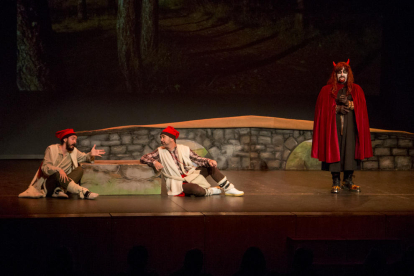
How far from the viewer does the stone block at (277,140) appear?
8.16 metres

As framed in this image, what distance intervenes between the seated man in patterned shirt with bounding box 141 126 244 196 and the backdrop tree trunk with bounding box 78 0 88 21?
4843 mm

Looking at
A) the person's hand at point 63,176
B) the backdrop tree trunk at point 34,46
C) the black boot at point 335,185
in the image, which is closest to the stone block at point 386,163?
the black boot at point 335,185

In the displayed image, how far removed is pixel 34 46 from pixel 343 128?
243 inches

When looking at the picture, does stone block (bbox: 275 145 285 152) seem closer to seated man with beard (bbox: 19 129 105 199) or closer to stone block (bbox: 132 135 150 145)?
stone block (bbox: 132 135 150 145)

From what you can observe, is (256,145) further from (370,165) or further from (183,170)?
(183,170)

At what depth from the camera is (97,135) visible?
26.1 feet

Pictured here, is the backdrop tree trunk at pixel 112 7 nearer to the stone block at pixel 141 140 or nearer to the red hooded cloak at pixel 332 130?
the stone block at pixel 141 140

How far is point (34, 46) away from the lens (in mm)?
8805

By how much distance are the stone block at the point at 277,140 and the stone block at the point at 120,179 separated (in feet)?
11.9

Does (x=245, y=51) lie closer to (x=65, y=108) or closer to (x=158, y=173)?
(x=65, y=108)

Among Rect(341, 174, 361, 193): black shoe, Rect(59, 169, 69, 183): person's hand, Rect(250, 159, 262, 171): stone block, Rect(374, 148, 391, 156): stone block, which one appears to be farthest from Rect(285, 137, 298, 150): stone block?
Rect(59, 169, 69, 183): person's hand
